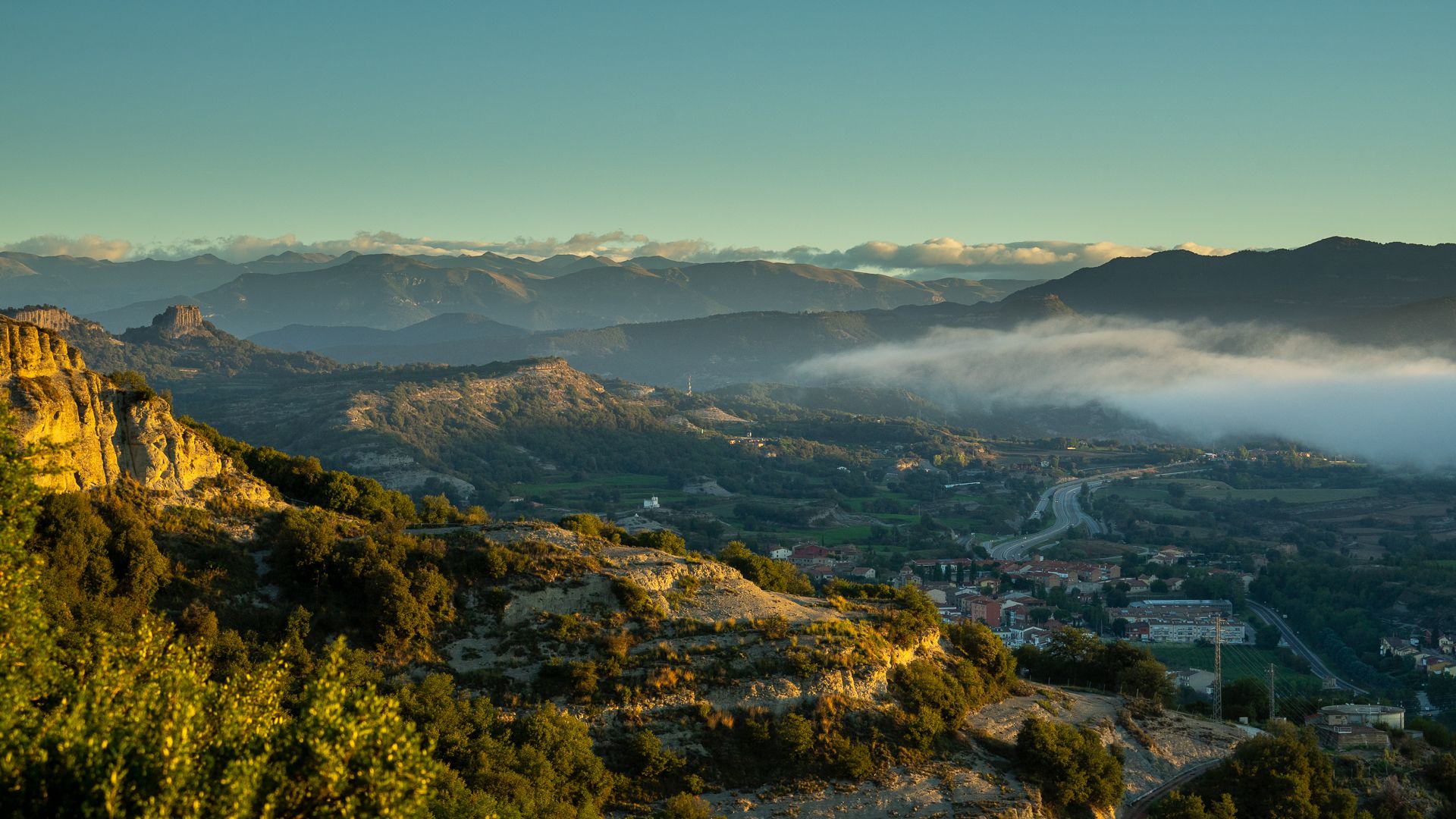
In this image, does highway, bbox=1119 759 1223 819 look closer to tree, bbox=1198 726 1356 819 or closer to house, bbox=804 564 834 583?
tree, bbox=1198 726 1356 819

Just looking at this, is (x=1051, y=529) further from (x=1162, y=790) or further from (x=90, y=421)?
(x=90, y=421)

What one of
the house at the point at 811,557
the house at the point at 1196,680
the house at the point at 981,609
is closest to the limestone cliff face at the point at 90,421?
the house at the point at 1196,680

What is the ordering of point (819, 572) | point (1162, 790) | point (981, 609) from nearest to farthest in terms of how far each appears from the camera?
point (1162, 790) → point (981, 609) → point (819, 572)

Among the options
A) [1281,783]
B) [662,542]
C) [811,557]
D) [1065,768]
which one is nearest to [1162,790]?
[1281,783]

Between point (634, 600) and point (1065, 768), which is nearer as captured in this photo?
point (1065, 768)

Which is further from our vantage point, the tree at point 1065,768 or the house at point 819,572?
the house at point 819,572

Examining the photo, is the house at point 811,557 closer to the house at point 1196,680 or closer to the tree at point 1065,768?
the house at point 1196,680

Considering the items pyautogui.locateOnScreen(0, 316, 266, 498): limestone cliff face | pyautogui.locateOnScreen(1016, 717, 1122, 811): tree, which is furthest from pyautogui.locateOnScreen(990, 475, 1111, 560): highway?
pyautogui.locateOnScreen(0, 316, 266, 498): limestone cliff face
